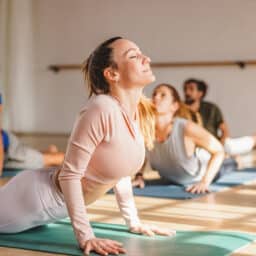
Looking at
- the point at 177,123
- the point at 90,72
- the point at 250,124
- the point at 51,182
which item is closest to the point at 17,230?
the point at 51,182

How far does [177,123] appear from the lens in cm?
392

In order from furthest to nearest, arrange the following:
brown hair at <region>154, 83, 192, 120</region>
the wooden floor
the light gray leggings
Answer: brown hair at <region>154, 83, 192, 120</region> < the wooden floor < the light gray leggings

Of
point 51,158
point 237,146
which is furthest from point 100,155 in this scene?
point 237,146

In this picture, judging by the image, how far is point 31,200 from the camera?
8.17ft

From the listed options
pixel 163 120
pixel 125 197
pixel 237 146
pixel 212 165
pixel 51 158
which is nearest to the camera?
pixel 125 197

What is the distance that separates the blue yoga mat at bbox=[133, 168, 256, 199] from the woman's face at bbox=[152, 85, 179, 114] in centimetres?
45

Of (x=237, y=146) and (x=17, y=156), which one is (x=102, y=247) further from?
(x=237, y=146)

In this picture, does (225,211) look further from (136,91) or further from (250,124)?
(250,124)

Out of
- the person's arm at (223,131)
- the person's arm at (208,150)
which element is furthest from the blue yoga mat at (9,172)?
the person's arm at (223,131)

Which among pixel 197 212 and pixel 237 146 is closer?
pixel 197 212

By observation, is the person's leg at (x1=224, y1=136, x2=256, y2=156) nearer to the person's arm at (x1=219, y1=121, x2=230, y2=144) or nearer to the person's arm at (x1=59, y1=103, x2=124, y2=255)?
the person's arm at (x1=219, y1=121, x2=230, y2=144)

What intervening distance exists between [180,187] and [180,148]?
241 millimetres

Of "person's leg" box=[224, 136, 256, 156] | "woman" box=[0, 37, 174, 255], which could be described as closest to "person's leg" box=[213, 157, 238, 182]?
"person's leg" box=[224, 136, 256, 156]

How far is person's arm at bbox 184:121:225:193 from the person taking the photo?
3775mm
